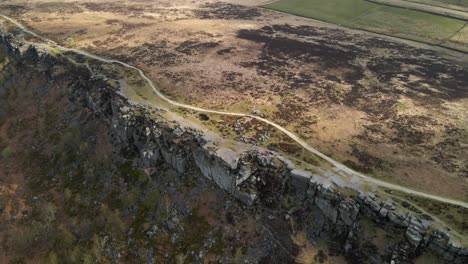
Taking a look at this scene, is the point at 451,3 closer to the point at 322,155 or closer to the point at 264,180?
the point at 322,155

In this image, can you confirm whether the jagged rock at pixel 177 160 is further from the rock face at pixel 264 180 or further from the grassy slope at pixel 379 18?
the grassy slope at pixel 379 18

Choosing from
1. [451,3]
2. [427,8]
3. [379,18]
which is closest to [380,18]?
[379,18]

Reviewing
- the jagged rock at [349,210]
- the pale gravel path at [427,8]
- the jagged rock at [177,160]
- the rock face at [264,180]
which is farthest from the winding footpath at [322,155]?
the pale gravel path at [427,8]

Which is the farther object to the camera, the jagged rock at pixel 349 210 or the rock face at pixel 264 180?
the jagged rock at pixel 349 210

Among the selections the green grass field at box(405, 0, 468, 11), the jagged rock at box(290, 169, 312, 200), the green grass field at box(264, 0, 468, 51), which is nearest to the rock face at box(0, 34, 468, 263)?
the jagged rock at box(290, 169, 312, 200)

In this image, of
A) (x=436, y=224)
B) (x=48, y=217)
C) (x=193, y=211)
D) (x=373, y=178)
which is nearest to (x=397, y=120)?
(x=373, y=178)

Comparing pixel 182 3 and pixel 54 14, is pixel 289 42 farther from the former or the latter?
pixel 54 14
